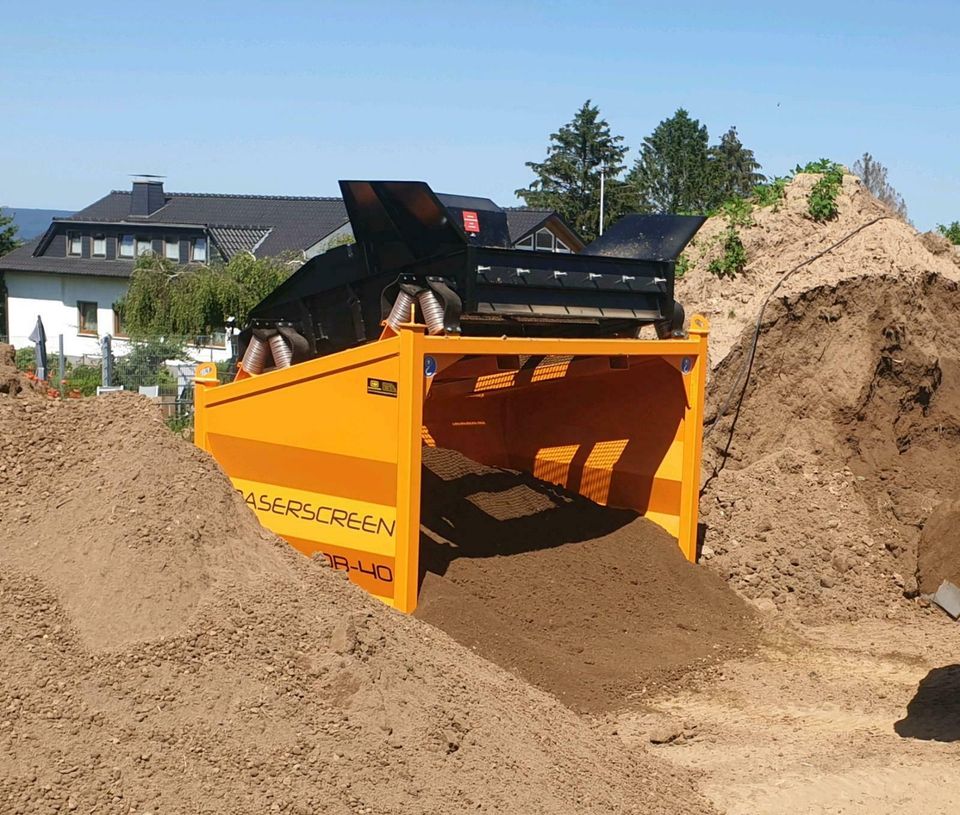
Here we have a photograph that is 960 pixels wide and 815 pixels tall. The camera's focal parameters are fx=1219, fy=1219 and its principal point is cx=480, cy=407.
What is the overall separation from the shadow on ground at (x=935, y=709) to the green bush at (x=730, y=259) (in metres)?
4.85

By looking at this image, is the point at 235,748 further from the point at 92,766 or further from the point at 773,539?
the point at 773,539

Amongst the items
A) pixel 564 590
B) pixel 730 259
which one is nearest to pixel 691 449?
pixel 564 590

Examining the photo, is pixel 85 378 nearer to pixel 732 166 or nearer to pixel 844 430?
pixel 844 430

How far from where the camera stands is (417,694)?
4.76 m

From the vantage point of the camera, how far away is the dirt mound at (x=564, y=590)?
704 centimetres

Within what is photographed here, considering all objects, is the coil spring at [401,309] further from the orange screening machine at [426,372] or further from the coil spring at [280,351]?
the coil spring at [280,351]

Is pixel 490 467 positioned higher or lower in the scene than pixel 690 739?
→ higher

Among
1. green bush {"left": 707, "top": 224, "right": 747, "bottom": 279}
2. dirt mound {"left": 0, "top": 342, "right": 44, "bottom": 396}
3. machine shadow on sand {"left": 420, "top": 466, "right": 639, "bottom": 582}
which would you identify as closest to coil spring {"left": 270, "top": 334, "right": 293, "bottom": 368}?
machine shadow on sand {"left": 420, "top": 466, "right": 639, "bottom": 582}

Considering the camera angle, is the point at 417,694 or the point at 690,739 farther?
the point at 690,739

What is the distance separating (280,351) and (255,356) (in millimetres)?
202

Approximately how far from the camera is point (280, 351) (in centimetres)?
824

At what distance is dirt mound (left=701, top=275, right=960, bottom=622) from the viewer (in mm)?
→ 9406

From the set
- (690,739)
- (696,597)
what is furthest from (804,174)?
(690,739)

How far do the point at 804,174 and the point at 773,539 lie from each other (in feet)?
14.3
